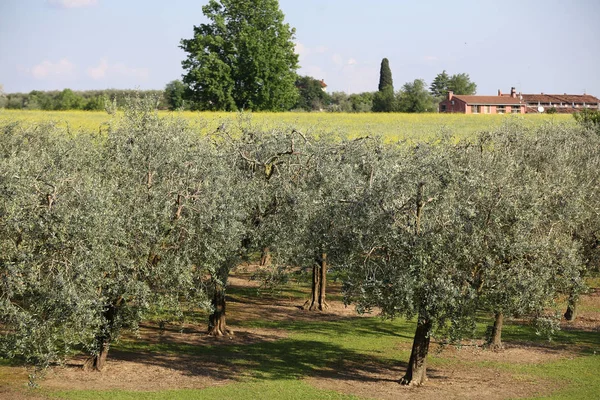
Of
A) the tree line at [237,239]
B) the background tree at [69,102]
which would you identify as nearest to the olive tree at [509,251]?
the tree line at [237,239]

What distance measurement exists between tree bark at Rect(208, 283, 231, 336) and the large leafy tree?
6562 centimetres

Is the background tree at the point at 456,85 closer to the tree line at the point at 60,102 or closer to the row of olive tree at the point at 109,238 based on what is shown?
the tree line at the point at 60,102

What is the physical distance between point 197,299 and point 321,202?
5.67m

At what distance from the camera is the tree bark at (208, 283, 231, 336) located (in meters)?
29.7

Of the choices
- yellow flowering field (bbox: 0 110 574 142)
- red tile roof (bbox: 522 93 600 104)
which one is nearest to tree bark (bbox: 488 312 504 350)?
yellow flowering field (bbox: 0 110 574 142)

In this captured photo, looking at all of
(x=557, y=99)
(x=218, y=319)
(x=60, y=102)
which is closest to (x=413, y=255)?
(x=218, y=319)

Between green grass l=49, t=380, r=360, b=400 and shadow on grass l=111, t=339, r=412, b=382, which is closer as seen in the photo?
green grass l=49, t=380, r=360, b=400

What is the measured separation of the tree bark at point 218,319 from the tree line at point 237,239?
108 millimetres

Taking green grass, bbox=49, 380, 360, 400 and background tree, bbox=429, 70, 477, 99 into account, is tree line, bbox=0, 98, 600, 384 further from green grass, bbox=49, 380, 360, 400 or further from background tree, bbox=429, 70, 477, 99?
background tree, bbox=429, 70, 477, 99

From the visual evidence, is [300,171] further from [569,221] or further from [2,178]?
[2,178]

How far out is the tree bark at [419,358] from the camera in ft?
76.7

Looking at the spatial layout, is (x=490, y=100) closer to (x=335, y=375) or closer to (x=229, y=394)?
(x=335, y=375)

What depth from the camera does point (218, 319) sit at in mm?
30141

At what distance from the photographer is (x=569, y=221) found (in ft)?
92.5
